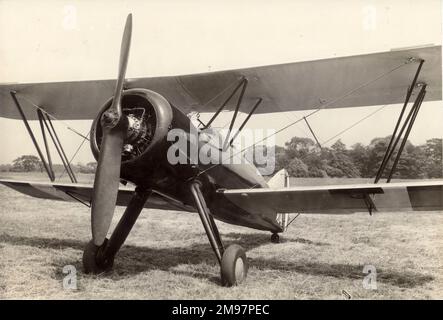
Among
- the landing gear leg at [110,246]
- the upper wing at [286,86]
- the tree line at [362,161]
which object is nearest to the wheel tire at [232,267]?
the landing gear leg at [110,246]

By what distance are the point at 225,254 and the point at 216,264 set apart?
143cm

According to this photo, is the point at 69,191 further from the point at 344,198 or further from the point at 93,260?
the point at 344,198

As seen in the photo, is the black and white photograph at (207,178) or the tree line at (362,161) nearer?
the black and white photograph at (207,178)

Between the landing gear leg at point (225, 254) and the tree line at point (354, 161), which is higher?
the tree line at point (354, 161)

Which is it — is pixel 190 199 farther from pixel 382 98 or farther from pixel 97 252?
pixel 382 98

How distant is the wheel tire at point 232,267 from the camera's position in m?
4.94

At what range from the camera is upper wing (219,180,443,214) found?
5.18m

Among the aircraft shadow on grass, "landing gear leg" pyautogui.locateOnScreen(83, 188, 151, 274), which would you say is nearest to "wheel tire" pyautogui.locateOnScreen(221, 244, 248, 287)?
the aircraft shadow on grass

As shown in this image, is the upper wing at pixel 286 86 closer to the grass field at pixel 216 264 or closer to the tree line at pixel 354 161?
the grass field at pixel 216 264

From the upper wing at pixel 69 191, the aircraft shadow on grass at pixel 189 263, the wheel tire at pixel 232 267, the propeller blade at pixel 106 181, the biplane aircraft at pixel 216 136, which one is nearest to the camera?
the propeller blade at pixel 106 181

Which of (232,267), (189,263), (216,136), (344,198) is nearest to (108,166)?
(232,267)

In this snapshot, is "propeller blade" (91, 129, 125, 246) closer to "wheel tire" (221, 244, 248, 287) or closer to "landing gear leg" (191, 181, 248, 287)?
"landing gear leg" (191, 181, 248, 287)
